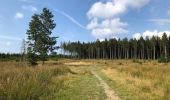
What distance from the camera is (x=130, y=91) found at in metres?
14.3

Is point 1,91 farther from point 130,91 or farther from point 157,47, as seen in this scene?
point 157,47

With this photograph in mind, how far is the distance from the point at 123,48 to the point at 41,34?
87288 millimetres

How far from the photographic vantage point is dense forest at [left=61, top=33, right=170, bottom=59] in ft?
397

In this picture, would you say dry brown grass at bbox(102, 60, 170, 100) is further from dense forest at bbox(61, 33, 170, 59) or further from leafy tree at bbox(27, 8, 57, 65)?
dense forest at bbox(61, 33, 170, 59)

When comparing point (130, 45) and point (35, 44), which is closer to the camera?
point (35, 44)

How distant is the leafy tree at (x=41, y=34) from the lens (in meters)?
53.9

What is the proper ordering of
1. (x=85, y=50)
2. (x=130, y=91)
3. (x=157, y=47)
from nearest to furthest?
(x=130, y=91), (x=157, y=47), (x=85, y=50)

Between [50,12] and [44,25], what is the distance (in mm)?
3028

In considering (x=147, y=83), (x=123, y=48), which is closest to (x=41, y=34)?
(x=147, y=83)

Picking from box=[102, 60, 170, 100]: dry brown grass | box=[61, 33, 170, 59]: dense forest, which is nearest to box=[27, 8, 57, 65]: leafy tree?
box=[102, 60, 170, 100]: dry brown grass

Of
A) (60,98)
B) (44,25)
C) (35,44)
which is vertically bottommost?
(60,98)

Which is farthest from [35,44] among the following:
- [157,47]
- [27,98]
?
[157,47]

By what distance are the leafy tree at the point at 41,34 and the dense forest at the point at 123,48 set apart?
66131 mm

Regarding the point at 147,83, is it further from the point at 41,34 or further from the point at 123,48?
the point at 123,48
